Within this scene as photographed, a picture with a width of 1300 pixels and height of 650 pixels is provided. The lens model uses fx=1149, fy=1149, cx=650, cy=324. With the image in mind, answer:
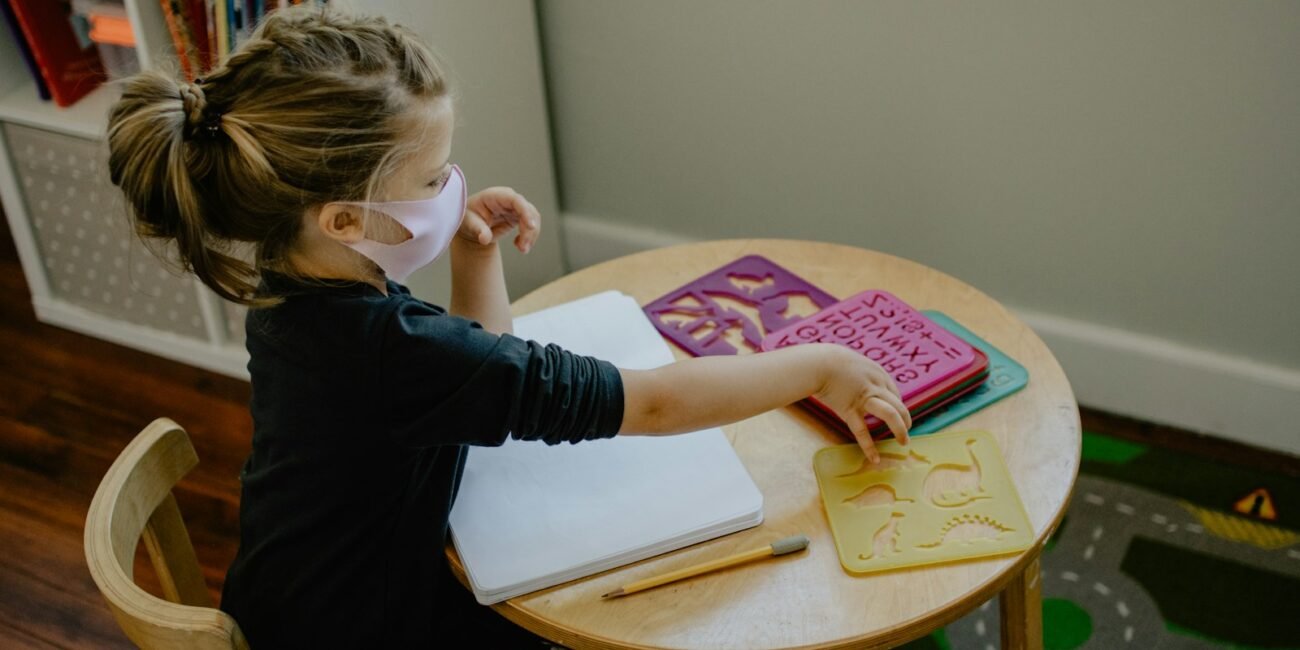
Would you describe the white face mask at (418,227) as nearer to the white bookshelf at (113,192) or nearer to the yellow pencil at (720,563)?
the yellow pencil at (720,563)

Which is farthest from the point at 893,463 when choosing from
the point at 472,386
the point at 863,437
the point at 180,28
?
the point at 180,28

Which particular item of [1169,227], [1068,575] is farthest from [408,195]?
[1169,227]

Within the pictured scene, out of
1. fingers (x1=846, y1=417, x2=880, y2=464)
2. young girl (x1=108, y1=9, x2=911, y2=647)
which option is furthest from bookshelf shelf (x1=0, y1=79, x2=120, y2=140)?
fingers (x1=846, y1=417, x2=880, y2=464)

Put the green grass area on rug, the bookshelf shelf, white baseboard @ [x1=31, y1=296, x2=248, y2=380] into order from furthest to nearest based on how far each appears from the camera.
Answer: white baseboard @ [x1=31, y1=296, x2=248, y2=380] < the bookshelf shelf < the green grass area on rug

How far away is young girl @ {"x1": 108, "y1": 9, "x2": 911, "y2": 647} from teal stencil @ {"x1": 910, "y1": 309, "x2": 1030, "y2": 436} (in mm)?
56

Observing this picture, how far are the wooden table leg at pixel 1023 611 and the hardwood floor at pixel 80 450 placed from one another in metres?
0.82

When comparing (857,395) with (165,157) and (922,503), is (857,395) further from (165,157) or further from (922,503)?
(165,157)

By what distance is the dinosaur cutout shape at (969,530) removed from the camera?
97 cm

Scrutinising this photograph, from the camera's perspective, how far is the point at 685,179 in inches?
85.3

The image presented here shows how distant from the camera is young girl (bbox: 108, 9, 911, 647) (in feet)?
2.92

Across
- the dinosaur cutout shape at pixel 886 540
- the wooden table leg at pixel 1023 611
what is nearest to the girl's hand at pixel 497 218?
the dinosaur cutout shape at pixel 886 540

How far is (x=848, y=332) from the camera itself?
1.17 m

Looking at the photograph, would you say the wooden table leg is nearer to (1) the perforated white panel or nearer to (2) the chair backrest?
(2) the chair backrest

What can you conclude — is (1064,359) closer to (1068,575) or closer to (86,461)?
(1068,575)
